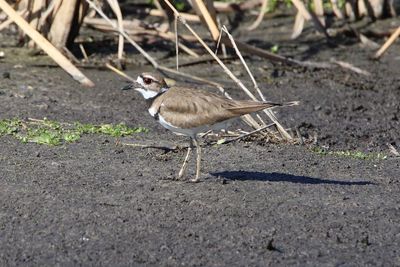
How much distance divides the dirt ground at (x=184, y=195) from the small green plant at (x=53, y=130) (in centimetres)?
12

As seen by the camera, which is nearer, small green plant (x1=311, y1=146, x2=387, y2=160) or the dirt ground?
the dirt ground

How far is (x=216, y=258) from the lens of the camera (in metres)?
5.75

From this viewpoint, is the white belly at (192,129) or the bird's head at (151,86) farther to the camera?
the bird's head at (151,86)

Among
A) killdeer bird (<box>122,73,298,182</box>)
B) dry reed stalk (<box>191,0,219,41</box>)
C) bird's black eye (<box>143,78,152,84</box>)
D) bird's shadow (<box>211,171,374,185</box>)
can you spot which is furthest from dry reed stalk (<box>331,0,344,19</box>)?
killdeer bird (<box>122,73,298,182</box>)

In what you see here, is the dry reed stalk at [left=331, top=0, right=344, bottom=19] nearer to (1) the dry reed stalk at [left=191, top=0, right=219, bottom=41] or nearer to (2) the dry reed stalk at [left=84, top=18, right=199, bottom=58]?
(2) the dry reed stalk at [left=84, top=18, right=199, bottom=58]

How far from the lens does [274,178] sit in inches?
293

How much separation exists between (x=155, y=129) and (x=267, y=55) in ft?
6.59

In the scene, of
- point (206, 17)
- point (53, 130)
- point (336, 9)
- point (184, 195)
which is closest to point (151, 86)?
point (184, 195)

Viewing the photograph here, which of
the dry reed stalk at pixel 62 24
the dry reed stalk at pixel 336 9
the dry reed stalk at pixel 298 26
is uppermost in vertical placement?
the dry reed stalk at pixel 62 24

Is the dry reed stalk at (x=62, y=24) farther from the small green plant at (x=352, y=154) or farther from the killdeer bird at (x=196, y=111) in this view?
the killdeer bird at (x=196, y=111)

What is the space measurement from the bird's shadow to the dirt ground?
0.02m

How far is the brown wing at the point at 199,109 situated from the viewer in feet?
23.2

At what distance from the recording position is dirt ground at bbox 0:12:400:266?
5.86 m

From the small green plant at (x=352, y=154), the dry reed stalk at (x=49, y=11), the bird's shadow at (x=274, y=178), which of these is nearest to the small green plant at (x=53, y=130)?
the bird's shadow at (x=274, y=178)
